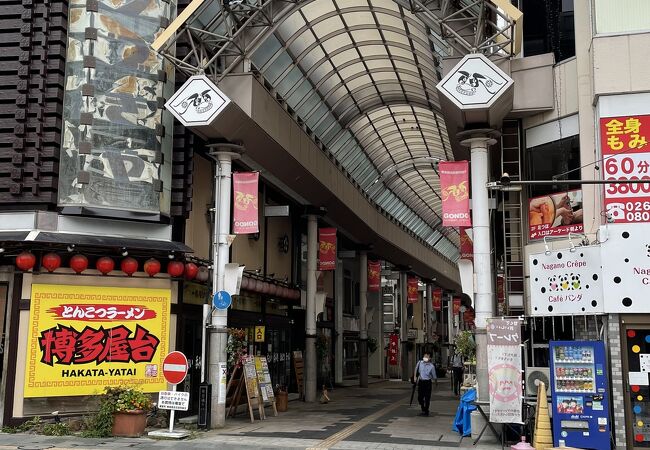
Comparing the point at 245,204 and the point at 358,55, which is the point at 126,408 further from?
the point at 358,55

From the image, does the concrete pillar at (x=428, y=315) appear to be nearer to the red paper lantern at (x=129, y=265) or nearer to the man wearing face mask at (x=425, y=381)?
the man wearing face mask at (x=425, y=381)

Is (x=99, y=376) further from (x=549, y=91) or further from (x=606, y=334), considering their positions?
(x=549, y=91)

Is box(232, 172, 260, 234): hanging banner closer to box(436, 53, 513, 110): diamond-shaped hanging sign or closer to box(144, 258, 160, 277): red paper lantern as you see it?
box(144, 258, 160, 277): red paper lantern

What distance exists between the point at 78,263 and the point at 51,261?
573 millimetres

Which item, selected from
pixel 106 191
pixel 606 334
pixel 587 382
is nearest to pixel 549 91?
pixel 606 334

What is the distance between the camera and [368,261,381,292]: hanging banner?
1377 inches

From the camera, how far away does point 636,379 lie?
494 inches

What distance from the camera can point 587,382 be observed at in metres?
12.5

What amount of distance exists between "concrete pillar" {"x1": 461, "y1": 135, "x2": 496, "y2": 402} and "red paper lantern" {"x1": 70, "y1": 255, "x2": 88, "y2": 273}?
353 inches

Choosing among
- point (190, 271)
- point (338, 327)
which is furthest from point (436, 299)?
point (190, 271)

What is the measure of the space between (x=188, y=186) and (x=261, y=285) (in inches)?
224

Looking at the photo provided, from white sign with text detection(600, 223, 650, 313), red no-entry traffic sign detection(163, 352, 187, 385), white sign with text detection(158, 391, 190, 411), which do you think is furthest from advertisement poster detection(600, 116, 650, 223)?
white sign with text detection(158, 391, 190, 411)

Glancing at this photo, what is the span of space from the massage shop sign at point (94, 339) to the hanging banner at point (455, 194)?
23.8 ft

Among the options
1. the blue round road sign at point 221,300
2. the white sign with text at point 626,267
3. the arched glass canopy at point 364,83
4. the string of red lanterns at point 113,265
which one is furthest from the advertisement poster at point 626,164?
the string of red lanterns at point 113,265
